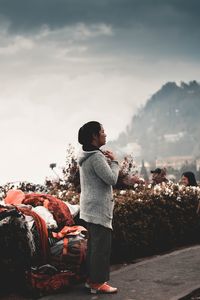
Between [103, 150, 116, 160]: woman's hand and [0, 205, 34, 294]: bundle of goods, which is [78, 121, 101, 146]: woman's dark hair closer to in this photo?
[103, 150, 116, 160]: woman's hand

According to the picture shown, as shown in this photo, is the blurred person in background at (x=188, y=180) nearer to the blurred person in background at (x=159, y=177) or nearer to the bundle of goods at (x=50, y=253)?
the blurred person in background at (x=159, y=177)

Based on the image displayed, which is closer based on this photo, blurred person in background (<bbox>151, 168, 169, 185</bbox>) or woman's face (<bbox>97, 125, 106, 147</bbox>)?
woman's face (<bbox>97, 125, 106, 147</bbox>)

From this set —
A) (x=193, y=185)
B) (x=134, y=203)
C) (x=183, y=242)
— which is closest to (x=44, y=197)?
(x=134, y=203)

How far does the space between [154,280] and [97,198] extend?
4.78 ft

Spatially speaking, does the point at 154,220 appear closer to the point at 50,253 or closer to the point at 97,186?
the point at 50,253

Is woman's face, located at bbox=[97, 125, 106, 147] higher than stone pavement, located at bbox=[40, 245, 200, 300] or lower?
higher

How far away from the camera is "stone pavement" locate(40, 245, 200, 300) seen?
568 centimetres

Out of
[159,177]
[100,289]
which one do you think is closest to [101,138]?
[100,289]

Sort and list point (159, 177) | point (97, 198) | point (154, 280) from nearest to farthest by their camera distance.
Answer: point (97, 198) < point (154, 280) < point (159, 177)

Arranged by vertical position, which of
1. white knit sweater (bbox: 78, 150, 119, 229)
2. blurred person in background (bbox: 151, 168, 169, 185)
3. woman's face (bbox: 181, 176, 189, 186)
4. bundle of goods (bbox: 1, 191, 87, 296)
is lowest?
bundle of goods (bbox: 1, 191, 87, 296)

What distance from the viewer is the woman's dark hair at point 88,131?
5738 millimetres

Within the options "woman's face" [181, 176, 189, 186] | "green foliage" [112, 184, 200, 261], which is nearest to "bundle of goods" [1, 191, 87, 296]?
"green foliage" [112, 184, 200, 261]

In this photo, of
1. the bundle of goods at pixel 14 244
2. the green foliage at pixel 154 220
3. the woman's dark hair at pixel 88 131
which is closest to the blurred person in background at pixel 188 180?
the green foliage at pixel 154 220

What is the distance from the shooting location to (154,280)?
6383 millimetres
